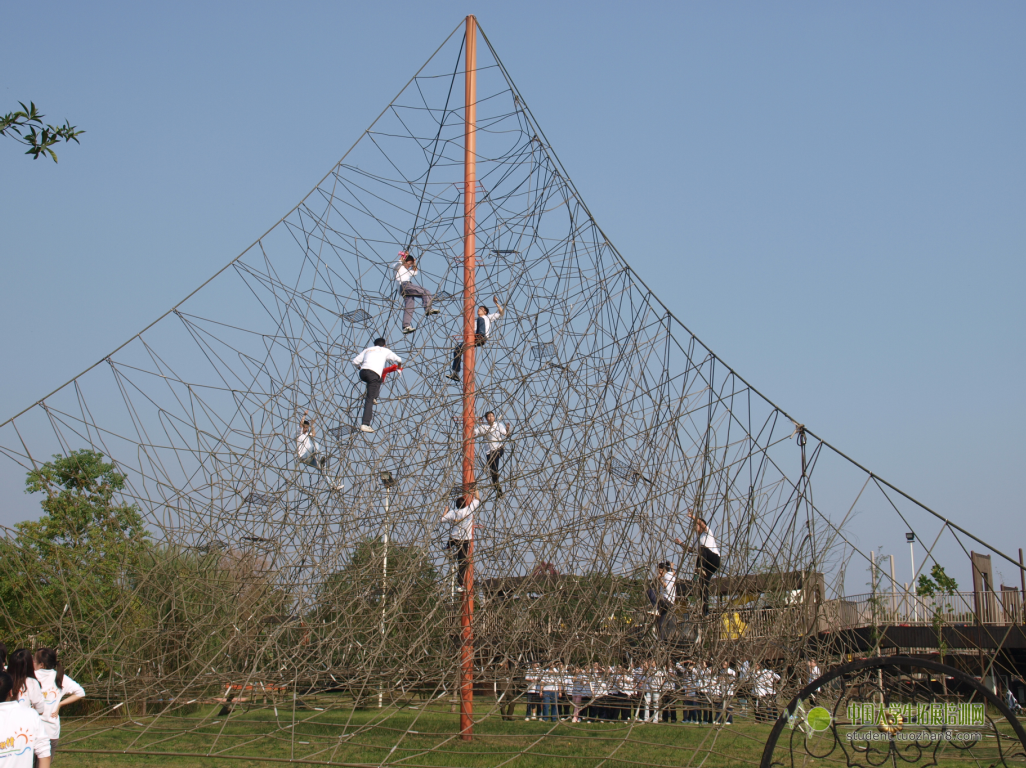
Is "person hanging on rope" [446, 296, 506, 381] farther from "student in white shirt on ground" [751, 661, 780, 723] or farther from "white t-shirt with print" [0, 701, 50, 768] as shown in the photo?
"white t-shirt with print" [0, 701, 50, 768]

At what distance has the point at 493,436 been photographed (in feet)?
34.7

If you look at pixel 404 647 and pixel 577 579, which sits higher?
pixel 577 579

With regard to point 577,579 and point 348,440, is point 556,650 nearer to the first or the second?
point 577,579

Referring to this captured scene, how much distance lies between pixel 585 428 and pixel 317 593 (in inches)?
137

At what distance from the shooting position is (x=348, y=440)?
1038 cm

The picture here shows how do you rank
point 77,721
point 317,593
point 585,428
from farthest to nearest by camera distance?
point 77,721 < point 585,428 < point 317,593

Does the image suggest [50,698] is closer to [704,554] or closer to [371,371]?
[371,371]

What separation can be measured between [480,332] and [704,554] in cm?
395

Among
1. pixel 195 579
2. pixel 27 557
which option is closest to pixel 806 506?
pixel 195 579

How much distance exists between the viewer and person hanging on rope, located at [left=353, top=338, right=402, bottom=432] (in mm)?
10977

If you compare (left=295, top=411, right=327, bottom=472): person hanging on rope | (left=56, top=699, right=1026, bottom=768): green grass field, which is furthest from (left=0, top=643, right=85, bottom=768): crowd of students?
(left=295, top=411, right=327, bottom=472): person hanging on rope

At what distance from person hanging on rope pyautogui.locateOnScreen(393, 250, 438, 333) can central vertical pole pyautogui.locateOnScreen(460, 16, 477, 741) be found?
751 millimetres

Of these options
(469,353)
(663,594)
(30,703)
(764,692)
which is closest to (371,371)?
(469,353)

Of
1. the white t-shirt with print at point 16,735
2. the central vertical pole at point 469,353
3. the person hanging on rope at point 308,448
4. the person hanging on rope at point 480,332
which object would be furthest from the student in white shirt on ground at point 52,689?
the person hanging on rope at point 480,332
